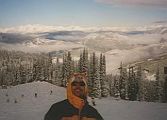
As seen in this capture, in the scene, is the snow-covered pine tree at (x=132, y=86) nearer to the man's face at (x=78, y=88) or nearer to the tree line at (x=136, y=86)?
the tree line at (x=136, y=86)

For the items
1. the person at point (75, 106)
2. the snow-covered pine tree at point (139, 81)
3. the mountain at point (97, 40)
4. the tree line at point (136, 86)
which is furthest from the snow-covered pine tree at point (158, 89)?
the person at point (75, 106)

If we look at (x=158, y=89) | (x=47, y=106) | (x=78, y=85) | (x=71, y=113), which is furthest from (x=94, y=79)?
(x=158, y=89)

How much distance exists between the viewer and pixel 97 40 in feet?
12.2

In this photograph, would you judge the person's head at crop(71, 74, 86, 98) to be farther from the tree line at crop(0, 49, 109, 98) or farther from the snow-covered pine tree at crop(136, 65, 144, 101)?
the snow-covered pine tree at crop(136, 65, 144, 101)

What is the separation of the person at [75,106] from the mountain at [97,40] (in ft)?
1.15

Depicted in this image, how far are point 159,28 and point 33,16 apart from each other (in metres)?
1.51

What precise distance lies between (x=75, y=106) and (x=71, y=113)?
9 cm

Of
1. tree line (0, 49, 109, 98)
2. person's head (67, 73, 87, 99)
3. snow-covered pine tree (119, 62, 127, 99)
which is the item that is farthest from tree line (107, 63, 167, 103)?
person's head (67, 73, 87, 99)

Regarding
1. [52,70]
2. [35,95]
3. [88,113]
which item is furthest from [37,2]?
[88,113]

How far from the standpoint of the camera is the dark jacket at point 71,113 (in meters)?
3.45

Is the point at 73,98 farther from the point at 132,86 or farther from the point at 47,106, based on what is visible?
the point at 132,86

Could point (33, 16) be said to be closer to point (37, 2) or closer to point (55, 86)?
point (37, 2)

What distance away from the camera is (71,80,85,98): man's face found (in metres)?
3.47

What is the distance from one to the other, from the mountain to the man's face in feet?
1.15
